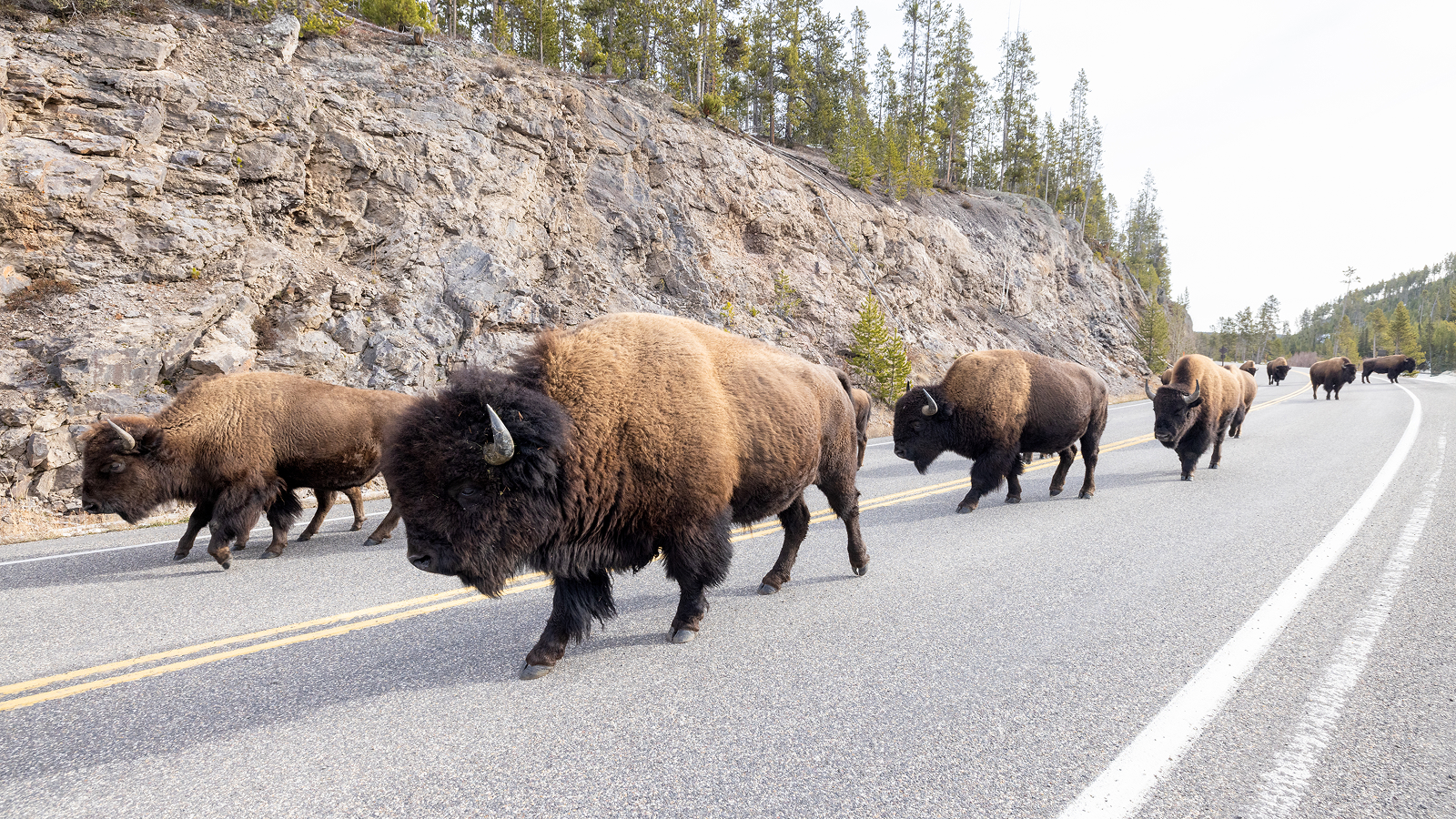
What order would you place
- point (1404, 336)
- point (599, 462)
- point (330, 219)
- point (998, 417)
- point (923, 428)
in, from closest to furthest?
point (599, 462), point (998, 417), point (923, 428), point (330, 219), point (1404, 336)

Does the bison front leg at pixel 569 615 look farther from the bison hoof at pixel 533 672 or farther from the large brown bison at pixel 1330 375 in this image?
the large brown bison at pixel 1330 375

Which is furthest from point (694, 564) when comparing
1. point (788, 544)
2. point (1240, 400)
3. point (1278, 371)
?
point (1278, 371)

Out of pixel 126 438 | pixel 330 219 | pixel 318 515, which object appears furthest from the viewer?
pixel 330 219

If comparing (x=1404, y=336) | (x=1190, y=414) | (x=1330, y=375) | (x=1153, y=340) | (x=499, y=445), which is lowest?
(x=1190, y=414)

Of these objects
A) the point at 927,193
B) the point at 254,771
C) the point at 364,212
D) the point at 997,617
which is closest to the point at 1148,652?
the point at 997,617

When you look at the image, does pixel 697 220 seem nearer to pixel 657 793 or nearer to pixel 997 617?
pixel 997 617

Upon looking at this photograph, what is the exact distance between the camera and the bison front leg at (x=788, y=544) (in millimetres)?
4680

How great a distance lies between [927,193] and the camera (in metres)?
35.5

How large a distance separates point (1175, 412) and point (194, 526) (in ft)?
37.8

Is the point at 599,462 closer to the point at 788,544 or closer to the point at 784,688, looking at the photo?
the point at 784,688

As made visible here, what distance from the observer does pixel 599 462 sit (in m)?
3.30

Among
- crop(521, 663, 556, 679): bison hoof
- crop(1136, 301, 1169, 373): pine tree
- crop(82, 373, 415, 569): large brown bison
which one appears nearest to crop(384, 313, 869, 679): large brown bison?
crop(521, 663, 556, 679): bison hoof

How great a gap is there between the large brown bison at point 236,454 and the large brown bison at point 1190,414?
375 inches

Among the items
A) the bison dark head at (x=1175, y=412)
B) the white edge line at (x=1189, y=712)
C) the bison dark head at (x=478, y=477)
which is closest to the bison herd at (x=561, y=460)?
the bison dark head at (x=478, y=477)
